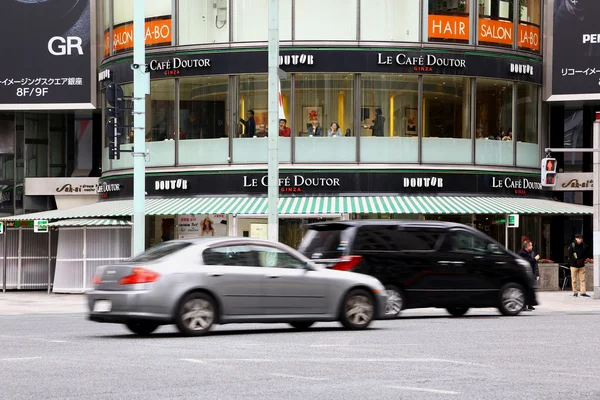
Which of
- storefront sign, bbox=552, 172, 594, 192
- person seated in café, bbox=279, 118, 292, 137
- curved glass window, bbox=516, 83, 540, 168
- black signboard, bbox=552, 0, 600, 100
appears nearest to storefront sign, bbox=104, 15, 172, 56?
person seated in café, bbox=279, 118, 292, 137

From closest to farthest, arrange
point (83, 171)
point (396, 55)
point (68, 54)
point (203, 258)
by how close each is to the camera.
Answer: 1. point (203, 258)
2. point (396, 55)
3. point (68, 54)
4. point (83, 171)

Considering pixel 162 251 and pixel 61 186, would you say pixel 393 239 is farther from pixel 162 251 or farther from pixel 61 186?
pixel 61 186

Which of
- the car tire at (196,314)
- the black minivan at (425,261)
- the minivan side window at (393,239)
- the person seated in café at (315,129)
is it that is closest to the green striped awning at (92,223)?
the person seated in café at (315,129)

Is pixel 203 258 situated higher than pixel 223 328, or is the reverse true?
pixel 203 258

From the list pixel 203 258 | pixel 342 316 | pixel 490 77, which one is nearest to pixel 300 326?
pixel 342 316

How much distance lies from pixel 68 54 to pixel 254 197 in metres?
9.37

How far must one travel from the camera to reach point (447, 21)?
121 ft

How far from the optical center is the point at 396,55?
120 feet

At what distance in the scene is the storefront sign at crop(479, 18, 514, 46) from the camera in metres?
37.3

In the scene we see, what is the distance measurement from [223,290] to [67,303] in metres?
15.4

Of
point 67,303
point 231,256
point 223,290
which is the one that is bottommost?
point 67,303

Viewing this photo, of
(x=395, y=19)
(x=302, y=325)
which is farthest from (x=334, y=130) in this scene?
(x=302, y=325)

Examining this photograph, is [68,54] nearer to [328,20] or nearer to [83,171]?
[83,171]

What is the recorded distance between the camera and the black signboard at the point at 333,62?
36.3 meters
